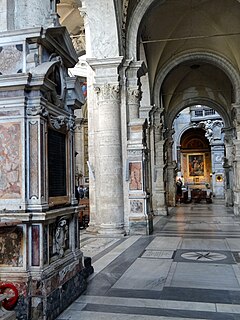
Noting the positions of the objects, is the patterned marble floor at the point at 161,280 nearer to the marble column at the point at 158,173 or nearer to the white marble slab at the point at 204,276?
the white marble slab at the point at 204,276

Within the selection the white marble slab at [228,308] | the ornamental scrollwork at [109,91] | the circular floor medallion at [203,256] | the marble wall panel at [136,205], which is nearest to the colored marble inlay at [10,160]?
the white marble slab at [228,308]

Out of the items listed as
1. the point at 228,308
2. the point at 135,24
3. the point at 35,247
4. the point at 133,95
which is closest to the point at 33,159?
the point at 35,247

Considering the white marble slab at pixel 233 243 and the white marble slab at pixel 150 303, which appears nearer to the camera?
the white marble slab at pixel 150 303

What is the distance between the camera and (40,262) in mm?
4191

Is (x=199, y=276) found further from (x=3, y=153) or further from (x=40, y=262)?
(x=3, y=153)

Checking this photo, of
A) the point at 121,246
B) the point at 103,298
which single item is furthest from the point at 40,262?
the point at 121,246

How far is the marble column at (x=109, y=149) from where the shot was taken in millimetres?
11250

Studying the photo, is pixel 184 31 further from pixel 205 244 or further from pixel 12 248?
pixel 12 248

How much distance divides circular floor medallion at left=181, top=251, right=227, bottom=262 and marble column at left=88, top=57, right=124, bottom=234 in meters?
3.38

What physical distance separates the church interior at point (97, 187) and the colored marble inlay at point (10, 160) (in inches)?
0.5

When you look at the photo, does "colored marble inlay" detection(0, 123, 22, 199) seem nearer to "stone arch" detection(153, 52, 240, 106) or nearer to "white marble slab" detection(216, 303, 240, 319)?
"white marble slab" detection(216, 303, 240, 319)

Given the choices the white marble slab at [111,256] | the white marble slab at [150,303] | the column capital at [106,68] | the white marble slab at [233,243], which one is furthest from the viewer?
the column capital at [106,68]

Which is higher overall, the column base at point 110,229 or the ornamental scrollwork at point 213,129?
the ornamental scrollwork at point 213,129

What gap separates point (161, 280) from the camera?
5898 mm
